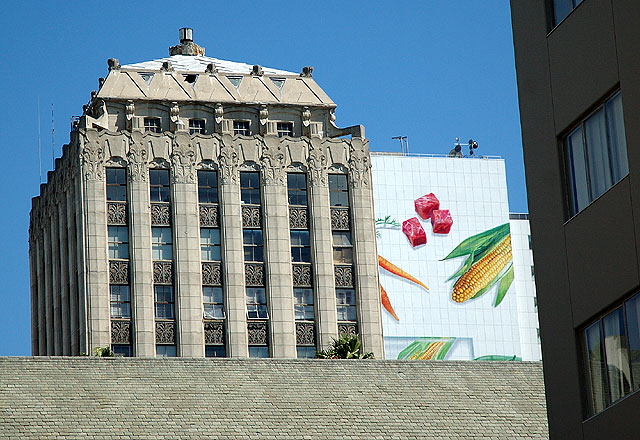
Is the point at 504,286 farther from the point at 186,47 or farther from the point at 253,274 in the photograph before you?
the point at 253,274

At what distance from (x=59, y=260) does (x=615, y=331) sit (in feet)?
288

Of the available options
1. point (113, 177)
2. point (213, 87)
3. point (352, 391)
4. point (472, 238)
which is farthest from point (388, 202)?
point (352, 391)

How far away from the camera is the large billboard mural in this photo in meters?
145

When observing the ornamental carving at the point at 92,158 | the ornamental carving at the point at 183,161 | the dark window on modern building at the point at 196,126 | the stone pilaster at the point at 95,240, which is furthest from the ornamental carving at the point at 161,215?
the dark window on modern building at the point at 196,126

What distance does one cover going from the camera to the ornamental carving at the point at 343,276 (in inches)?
4643

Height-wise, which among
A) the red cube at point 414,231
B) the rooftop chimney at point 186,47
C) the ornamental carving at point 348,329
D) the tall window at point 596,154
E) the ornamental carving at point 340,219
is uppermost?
the rooftop chimney at point 186,47

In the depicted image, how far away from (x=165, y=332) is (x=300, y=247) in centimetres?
1137

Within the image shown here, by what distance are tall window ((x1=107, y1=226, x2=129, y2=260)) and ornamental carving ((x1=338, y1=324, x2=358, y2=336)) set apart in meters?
15.0

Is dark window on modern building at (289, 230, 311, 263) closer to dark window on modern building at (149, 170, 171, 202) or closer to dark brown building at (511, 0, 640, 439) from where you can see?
dark window on modern building at (149, 170, 171, 202)

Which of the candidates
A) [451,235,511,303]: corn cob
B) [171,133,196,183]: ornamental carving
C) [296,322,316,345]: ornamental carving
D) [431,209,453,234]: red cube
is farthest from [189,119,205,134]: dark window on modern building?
[451,235,511,303]: corn cob

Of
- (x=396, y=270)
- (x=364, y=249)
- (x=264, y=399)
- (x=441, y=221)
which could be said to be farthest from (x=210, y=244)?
(x=264, y=399)

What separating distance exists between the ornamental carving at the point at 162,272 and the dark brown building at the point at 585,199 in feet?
244

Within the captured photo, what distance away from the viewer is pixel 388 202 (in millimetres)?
148500

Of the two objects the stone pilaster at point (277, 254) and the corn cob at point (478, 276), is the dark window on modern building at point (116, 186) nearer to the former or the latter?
the stone pilaster at point (277, 254)
